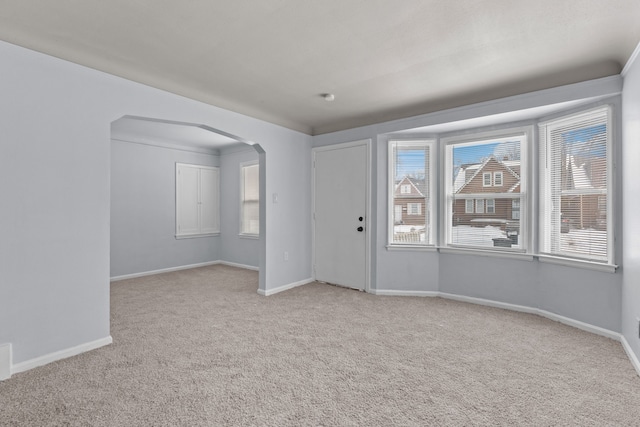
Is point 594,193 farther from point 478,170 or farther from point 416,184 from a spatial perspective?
point 416,184

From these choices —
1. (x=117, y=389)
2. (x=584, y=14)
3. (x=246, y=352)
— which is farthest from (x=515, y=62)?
(x=117, y=389)

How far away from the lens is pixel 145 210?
18.6ft

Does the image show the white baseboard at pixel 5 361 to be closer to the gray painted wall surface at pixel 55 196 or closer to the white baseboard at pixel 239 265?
the gray painted wall surface at pixel 55 196

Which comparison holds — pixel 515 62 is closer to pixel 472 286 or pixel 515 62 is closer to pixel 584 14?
pixel 584 14

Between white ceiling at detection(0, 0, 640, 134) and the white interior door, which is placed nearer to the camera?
white ceiling at detection(0, 0, 640, 134)

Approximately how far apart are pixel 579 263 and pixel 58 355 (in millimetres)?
4727

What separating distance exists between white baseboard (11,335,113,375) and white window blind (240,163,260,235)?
3589mm

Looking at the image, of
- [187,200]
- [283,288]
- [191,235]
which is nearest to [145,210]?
[187,200]

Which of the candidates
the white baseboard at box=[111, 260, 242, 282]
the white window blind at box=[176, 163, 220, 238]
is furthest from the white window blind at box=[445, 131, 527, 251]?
the white window blind at box=[176, 163, 220, 238]

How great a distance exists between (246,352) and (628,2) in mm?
3591

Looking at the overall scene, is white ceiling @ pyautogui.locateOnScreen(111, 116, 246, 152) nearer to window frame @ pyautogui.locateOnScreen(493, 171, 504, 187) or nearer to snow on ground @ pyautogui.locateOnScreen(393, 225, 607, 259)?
snow on ground @ pyautogui.locateOnScreen(393, 225, 607, 259)

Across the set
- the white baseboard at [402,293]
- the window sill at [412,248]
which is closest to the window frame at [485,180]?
the window sill at [412,248]

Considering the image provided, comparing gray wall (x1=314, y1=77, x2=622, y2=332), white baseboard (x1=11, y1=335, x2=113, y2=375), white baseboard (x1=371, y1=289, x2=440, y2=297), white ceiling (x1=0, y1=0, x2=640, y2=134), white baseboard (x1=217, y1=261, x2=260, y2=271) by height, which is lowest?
white baseboard (x1=11, y1=335, x2=113, y2=375)

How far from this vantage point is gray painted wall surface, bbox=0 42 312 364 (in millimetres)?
2316
